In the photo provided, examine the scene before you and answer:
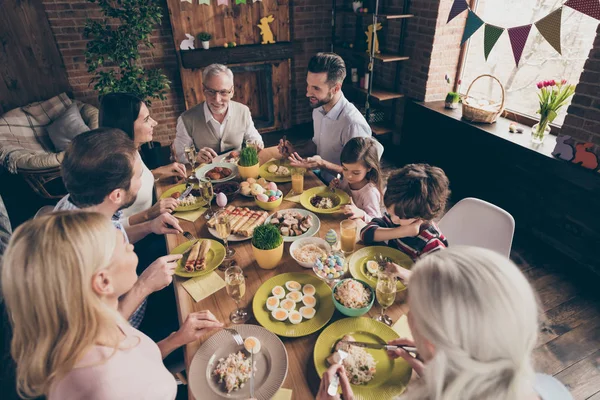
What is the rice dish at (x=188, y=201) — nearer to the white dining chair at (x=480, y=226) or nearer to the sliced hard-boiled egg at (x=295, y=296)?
the sliced hard-boiled egg at (x=295, y=296)

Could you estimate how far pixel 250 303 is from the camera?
1317 millimetres

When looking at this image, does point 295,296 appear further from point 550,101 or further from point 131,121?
point 550,101

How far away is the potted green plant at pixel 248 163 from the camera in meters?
2.08

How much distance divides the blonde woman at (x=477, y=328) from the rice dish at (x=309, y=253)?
73cm

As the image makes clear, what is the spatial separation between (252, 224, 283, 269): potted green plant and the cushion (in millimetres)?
3329

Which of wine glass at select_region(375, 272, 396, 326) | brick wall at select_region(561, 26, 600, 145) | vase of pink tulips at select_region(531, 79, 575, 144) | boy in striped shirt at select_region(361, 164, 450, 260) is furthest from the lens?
vase of pink tulips at select_region(531, 79, 575, 144)

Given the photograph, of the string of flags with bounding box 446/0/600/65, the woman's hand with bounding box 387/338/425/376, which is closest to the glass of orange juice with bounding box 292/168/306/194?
the woman's hand with bounding box 387/338/425/376

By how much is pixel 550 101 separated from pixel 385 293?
2573mm

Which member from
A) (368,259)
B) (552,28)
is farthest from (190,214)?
(552,28)

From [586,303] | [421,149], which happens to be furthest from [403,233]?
[421,149]

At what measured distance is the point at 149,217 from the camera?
1869 millimetres

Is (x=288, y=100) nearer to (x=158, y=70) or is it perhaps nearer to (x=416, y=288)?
(x=158, y=70)

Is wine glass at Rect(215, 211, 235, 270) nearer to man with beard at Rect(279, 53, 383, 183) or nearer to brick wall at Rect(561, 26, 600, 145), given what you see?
man with beard at Rect(279, 53, 383, 183)

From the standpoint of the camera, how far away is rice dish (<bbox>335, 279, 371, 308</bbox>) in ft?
4.08
